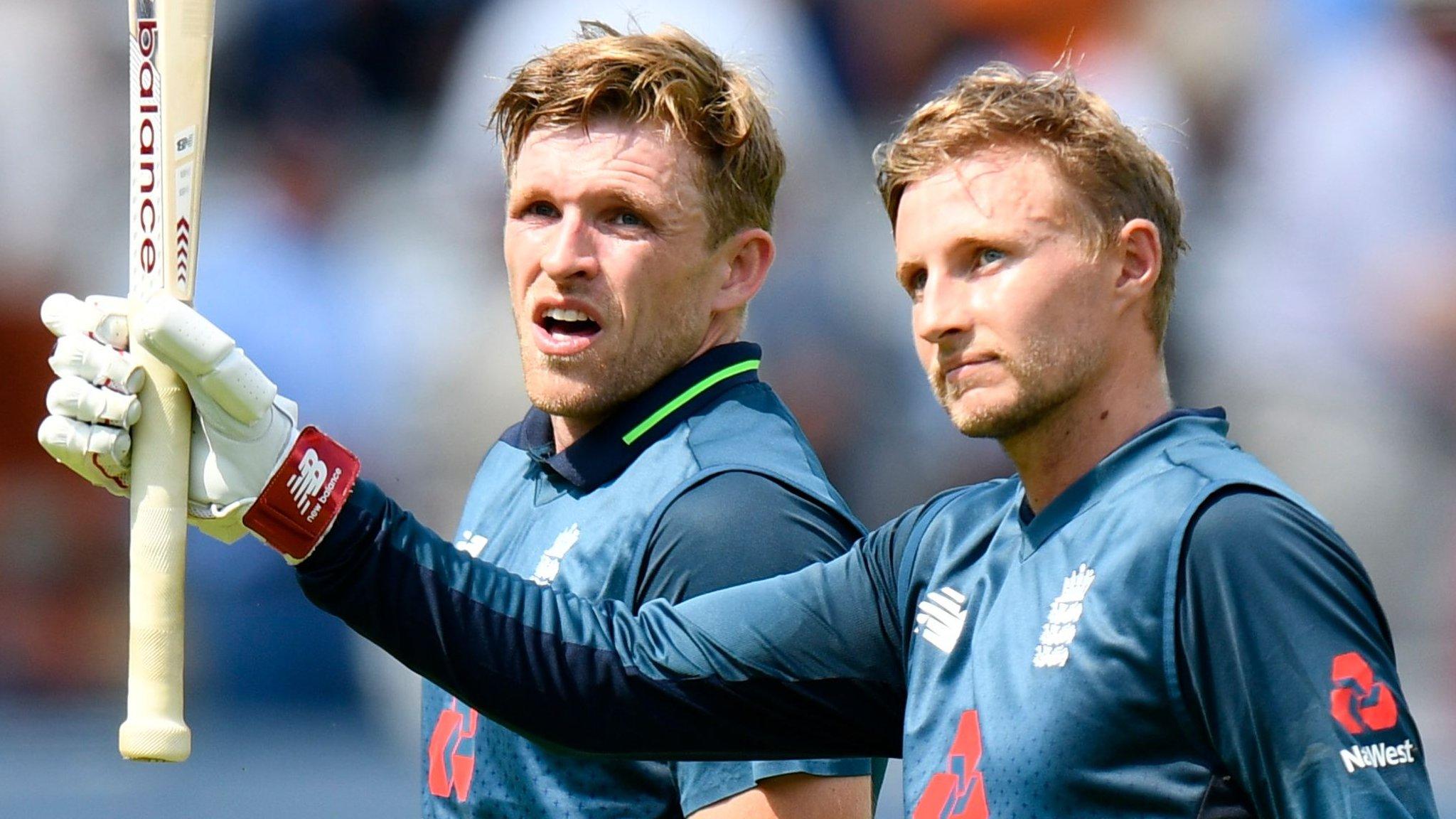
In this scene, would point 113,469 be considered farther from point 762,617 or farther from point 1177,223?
point 1177,223

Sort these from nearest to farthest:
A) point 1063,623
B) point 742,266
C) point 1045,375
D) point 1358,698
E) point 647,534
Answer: point 1358,698 < point 1063,623 < point 1045,375 < point 647,534 < point 742,266

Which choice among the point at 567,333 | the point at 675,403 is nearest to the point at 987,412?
the point at 675,403

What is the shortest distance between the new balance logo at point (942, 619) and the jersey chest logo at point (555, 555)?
2.12 ft

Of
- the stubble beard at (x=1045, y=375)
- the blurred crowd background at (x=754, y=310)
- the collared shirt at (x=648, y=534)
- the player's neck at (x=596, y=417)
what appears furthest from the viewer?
the blurred crowd background at (x=754, y=310)

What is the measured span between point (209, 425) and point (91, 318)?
0.65 feet

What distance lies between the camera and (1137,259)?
7.38 ft

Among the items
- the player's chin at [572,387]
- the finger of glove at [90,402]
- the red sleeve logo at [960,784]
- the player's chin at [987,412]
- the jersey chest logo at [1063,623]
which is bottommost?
the red sleeve logo at [960,784]

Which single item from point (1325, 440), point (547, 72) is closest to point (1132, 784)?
point (547, 72)

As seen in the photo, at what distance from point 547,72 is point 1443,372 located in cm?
357

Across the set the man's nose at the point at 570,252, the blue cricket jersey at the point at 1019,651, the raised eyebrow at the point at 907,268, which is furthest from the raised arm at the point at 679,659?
the man's nose at the point at 570,252

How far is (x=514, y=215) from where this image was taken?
2.99 metres

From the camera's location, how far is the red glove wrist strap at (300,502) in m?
2.31

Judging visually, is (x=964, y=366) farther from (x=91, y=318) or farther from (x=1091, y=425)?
(x=91, y=318)

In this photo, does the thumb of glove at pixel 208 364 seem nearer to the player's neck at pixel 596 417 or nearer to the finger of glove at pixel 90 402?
the finger of glove at pixel 90 402
